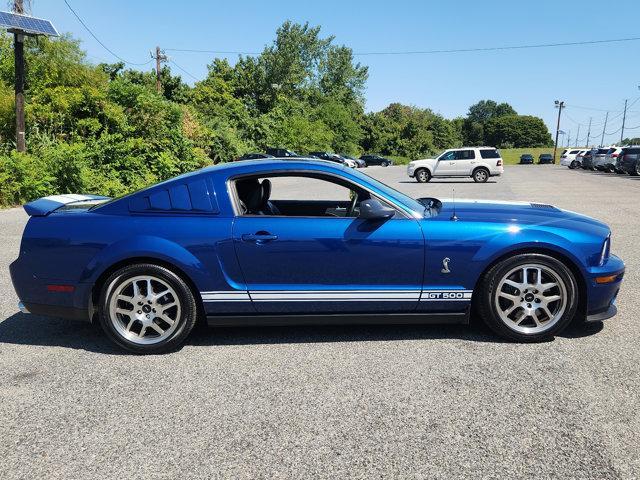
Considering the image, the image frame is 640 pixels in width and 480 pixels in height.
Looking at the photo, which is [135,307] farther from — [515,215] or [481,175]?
[481,175]

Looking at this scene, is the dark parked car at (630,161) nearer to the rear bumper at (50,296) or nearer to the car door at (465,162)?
the car door at (465,162)

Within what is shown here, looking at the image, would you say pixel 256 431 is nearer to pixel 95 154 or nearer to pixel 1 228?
pixel 1 228

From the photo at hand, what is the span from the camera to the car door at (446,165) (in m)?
27.1

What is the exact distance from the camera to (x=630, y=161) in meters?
30.7

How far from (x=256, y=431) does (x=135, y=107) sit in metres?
19.3

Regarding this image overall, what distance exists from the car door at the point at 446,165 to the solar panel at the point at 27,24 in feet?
59.4

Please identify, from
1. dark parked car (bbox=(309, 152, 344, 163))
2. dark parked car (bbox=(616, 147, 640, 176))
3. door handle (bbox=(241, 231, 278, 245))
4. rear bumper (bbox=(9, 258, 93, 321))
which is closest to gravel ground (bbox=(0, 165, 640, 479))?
rear bumper (bbox=(9, 258, 93, 321))

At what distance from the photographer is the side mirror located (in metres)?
3.94

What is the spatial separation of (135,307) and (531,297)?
2.98 m

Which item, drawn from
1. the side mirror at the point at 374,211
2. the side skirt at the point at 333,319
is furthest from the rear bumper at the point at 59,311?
the side mirror at the point at 374,211

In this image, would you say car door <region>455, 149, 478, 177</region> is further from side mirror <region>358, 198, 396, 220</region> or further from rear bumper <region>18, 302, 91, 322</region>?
rear bumper <region>18, 302, 91, 322</region>

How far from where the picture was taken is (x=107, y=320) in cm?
398

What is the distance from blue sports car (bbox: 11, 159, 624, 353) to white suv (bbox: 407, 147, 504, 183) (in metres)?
23.7

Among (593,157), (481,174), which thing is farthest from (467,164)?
(593,157)
